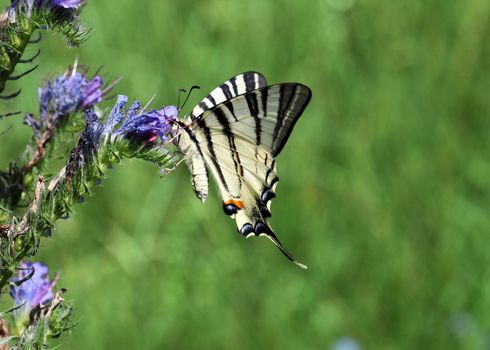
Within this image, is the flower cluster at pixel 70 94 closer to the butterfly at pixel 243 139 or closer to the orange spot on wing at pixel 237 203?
the butterfly at pixel 243 139

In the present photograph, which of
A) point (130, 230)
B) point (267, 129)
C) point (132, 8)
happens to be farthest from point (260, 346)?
point (132, 8)

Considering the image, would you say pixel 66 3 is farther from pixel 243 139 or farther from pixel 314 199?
pixel 314 199

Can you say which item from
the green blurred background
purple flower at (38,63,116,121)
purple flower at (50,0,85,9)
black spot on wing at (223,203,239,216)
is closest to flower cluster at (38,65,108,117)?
purple flower at (38,63,116,121)

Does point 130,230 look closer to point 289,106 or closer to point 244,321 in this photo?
point 244,321

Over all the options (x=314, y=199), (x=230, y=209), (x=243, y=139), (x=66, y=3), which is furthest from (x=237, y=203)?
(x=314, y=199)

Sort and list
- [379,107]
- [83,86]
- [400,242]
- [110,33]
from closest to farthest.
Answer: [83,86] < [400,242] < [379,107] < [110,33]

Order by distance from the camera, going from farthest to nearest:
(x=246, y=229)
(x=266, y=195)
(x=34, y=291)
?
(x=266, y=195)
(x=246, y=229)
(x=34, y=291)
